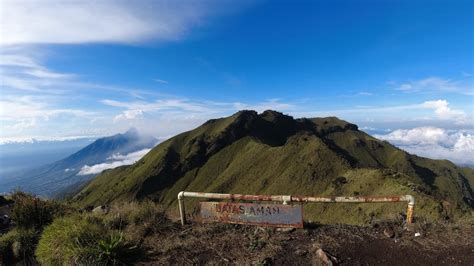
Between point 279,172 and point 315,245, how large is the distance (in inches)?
4234

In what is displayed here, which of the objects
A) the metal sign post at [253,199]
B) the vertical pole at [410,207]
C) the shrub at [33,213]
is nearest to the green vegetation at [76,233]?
the shrub at [33,213]

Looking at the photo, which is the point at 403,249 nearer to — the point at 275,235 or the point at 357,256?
the point at 357,256

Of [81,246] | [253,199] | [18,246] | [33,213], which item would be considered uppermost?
[253,199]

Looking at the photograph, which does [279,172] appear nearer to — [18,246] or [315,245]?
[18,246]

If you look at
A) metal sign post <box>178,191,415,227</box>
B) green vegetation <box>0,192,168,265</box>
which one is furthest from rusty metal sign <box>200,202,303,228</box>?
green vegetation <box>0,192,168,265</box>

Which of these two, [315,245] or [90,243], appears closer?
[90,243]

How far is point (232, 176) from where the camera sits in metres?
129

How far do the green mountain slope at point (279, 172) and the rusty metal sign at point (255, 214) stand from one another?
138 ft

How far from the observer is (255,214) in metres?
9.28

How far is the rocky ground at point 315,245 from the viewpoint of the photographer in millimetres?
7602

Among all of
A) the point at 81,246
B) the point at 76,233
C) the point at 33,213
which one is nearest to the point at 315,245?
the point at 81,246

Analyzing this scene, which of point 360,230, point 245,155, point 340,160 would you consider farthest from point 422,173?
point 360,230

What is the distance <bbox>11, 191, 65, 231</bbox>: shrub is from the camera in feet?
34.7

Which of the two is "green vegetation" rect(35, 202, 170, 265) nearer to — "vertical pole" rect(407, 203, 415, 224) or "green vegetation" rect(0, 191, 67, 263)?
"green vegetation" rect(0, 191, 67, 263)
